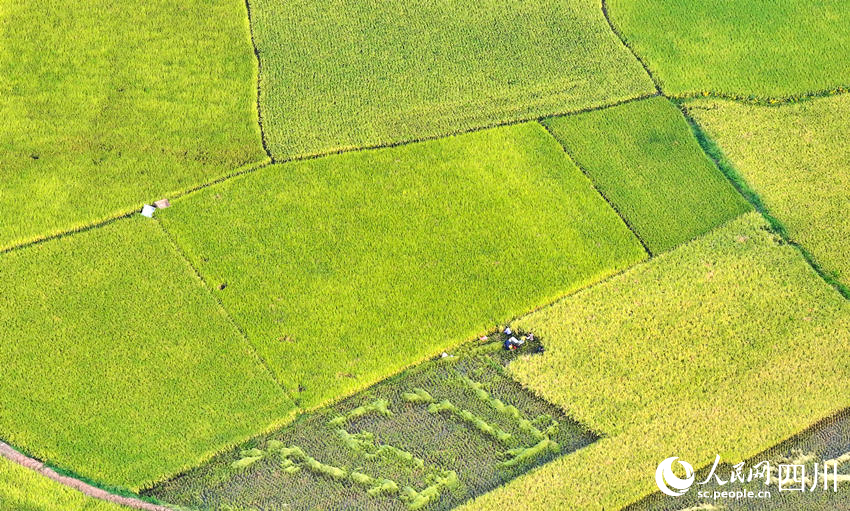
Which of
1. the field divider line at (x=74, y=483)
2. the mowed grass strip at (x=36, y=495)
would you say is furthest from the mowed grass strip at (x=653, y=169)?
the mowed grass strip at (x=36, y=495)

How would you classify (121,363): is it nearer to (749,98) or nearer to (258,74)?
(258,74)

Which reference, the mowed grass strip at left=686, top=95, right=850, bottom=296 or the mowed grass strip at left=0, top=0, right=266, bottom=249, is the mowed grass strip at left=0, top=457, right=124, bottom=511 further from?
the mowed grass strip at left=686, top=95, right=850, bottom=296

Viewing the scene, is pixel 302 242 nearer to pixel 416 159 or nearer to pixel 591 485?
pixel 416 159

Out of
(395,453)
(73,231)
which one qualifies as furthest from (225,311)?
(395,453)

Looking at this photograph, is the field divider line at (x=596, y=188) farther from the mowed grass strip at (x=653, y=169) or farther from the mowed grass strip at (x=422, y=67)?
the mowed grass strip at (x=422, y=67)

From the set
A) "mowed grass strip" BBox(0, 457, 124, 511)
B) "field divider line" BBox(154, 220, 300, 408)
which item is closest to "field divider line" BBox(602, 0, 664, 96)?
"field divider line" BBox(154, 220, 300, 408)

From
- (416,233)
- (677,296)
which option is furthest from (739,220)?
(416,233)

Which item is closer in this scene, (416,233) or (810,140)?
(416,233)
